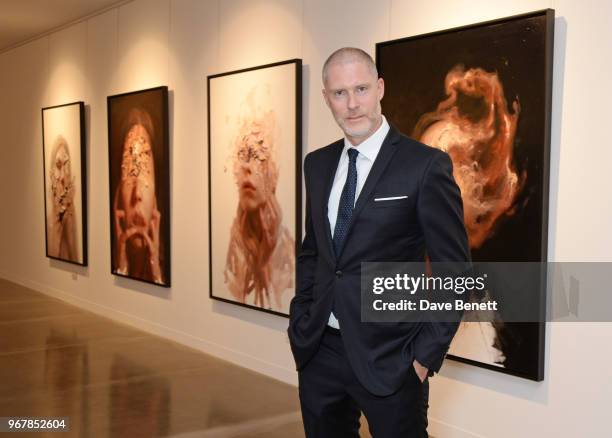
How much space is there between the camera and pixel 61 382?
504 centimetres

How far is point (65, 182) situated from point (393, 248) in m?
6.63

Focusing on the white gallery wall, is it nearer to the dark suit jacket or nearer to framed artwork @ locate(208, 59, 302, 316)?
framed artwork @ locate(208, 59, 302, 316)

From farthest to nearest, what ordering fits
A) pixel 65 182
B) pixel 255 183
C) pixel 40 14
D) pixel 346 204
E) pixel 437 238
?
pixel 65 182 → pixel 40 14 → pixel 255 183 → pixel 346 204 → pixel 437 238

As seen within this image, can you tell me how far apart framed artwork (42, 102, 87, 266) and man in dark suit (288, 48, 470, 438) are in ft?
19.3

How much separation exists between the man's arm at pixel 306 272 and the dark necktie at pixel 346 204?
0.68ft

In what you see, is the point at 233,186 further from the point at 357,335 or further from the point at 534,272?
the point at 357,335

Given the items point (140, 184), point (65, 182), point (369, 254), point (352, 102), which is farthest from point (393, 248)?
point (65, 182)

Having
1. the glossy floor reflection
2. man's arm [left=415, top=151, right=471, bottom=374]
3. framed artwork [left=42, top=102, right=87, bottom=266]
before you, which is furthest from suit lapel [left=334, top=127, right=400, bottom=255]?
framed artwork [left=42, top=102, right=87, bottom=266]

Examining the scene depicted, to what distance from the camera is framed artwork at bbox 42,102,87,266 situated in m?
7.81

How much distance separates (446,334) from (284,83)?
3.07m

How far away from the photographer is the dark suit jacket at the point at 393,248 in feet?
7.40

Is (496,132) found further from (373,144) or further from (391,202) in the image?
(391,202)

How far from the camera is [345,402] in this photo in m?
2.45

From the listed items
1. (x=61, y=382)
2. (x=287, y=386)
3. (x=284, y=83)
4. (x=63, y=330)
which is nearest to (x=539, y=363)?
(x=287, y=386)
